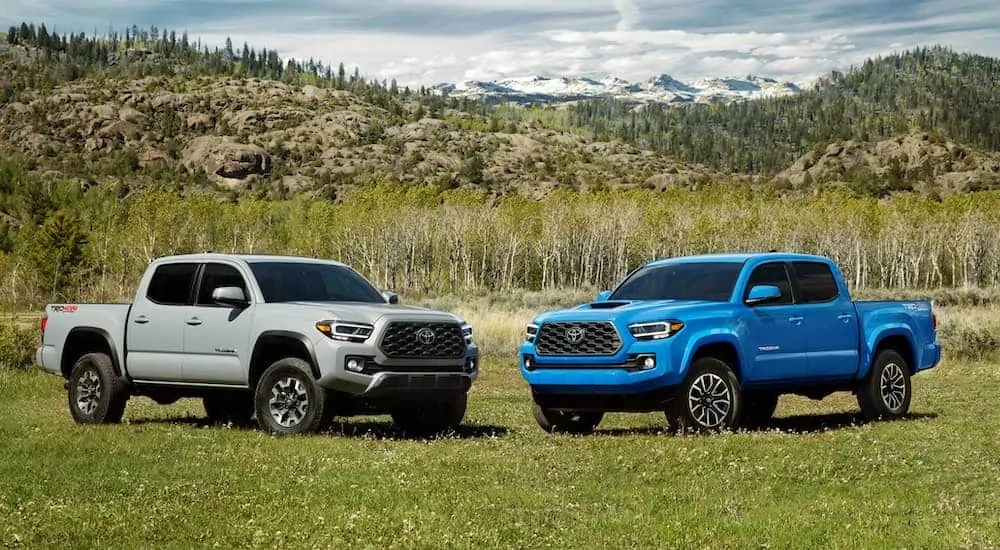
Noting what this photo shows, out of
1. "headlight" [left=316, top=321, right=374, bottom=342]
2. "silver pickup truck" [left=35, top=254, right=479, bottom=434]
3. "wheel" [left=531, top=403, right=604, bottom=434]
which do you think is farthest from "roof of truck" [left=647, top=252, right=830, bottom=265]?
"headlight" [left=316, top=321, right=374, bottom=342]

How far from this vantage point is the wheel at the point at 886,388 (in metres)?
17.7

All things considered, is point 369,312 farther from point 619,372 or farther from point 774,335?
point 774,335

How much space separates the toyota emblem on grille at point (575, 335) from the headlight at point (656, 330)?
657mm

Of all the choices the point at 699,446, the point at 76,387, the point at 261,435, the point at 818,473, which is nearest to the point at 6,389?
the point at 76,387

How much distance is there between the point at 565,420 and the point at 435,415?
5.98 ft

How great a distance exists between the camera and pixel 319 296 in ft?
55.2

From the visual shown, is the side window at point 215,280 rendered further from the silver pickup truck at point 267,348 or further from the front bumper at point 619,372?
the front bumper at point 619,372

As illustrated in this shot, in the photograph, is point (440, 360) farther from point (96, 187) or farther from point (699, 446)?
point (96, 187)

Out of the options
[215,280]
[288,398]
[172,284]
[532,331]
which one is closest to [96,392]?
[172,284]

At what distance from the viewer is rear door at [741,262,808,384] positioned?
15836mm

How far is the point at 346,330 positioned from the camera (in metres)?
15.2

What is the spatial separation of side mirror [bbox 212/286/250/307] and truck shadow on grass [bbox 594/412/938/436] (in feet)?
17.2

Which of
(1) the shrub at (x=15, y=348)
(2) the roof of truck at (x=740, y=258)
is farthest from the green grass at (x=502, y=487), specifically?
(1) the shrub at (x=15, y=348)

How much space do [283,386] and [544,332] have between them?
351cm
